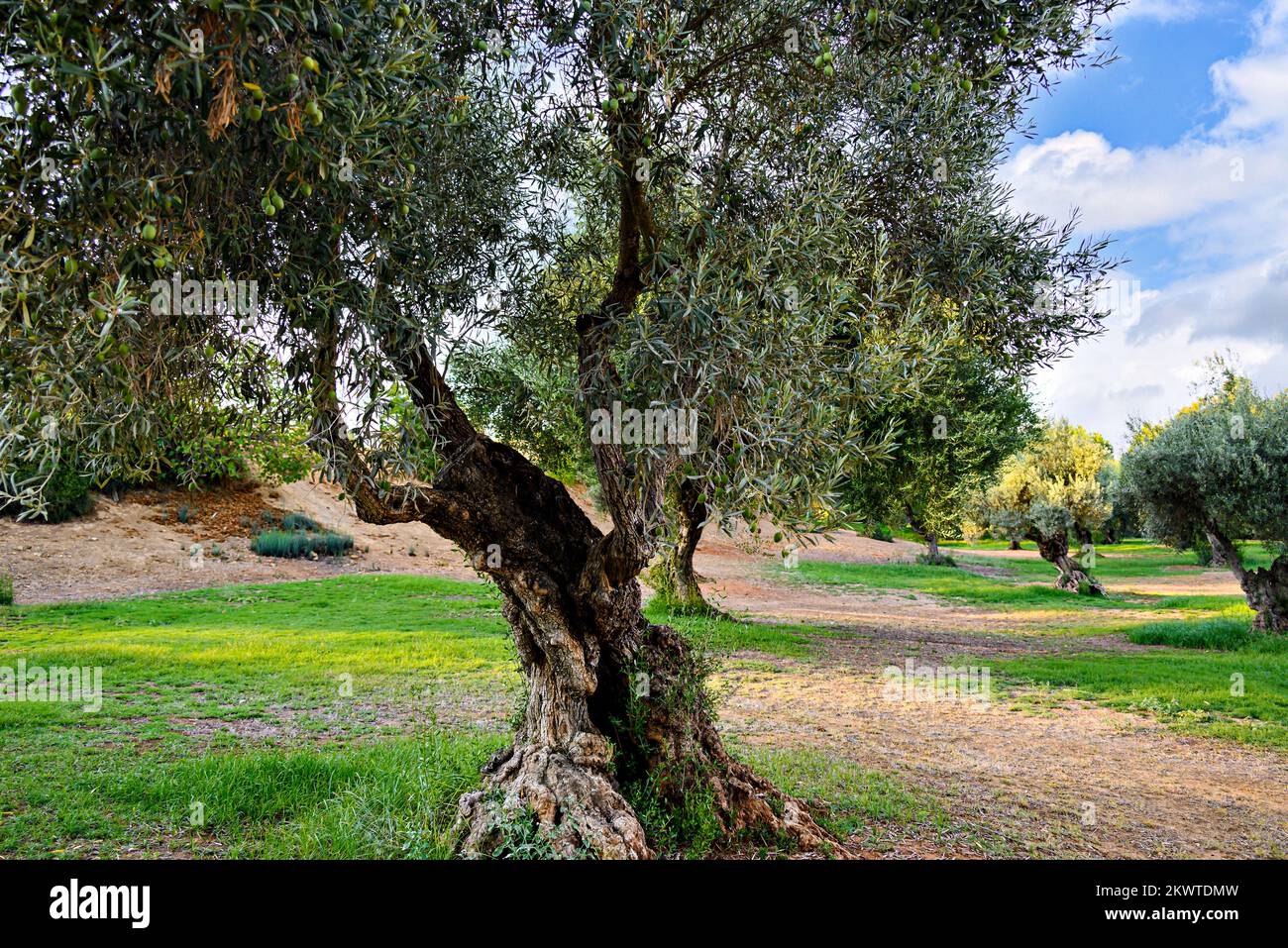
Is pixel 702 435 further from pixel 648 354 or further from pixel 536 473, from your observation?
pixel 536 473

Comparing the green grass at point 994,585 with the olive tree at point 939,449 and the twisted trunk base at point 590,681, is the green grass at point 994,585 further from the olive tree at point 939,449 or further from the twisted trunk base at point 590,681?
the twisted trunk base at point 590,681

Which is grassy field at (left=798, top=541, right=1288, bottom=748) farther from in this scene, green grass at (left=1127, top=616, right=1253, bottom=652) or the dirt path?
the dirt path

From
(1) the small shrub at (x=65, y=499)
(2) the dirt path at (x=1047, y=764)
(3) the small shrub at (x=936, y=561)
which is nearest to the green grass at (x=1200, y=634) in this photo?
(2) the dirt path at (x=1047, y=764)

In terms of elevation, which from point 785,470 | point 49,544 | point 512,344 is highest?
point 512,344

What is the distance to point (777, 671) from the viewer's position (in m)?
15.9

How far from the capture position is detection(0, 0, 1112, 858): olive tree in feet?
14.1

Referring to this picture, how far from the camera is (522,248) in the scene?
8156 mm

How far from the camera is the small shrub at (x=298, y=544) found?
2905cm

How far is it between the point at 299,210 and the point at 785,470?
3907 mm

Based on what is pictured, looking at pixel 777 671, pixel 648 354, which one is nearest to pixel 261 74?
pixel 648 354
